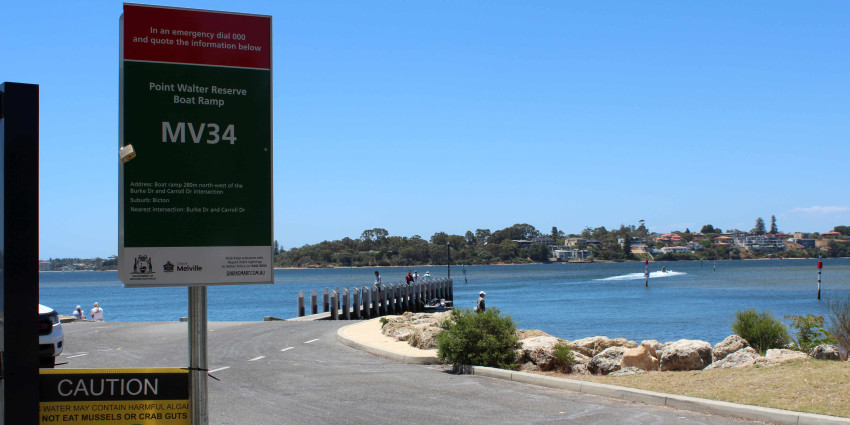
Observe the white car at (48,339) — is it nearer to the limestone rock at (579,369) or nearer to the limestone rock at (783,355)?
the limestone rock at (579,369)

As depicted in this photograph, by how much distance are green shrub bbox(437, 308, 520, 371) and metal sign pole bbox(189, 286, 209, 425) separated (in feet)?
31.8

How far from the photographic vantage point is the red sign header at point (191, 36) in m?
3.59

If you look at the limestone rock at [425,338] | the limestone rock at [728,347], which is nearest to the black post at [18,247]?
the limestone rock at [425,338]

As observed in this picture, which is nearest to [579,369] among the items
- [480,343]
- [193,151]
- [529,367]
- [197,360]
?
[529,367]

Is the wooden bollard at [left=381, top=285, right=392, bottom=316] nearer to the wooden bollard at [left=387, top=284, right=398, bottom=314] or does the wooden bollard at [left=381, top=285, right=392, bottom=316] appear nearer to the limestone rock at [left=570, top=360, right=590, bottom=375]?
the wooden bollard at [left=387, top=284, right=398, bottom=314]

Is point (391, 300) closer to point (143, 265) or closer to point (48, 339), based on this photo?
point (48, 339)

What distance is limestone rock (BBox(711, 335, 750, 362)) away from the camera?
14.1 meters

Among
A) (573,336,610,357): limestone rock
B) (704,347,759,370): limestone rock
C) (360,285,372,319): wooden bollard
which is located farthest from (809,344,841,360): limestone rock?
(360,285,372,319): wooden bollard

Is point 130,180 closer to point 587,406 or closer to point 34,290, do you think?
point 34,290

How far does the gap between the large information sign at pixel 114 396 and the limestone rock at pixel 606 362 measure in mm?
11006

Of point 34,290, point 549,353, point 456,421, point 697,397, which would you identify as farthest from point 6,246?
point 549,353

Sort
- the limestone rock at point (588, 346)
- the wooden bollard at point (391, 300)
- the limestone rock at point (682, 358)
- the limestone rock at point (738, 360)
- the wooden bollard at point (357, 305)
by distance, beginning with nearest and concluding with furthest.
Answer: the limestone rock at point (738, 360) < the limestone rock at point (682, 358) < the limestone rock at point (588, 346) < the wooden bollard at point (357, 305) < the wooden bollard at point (391, 300)

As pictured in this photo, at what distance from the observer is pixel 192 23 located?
11.9 ft

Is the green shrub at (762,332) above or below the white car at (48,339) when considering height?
below
